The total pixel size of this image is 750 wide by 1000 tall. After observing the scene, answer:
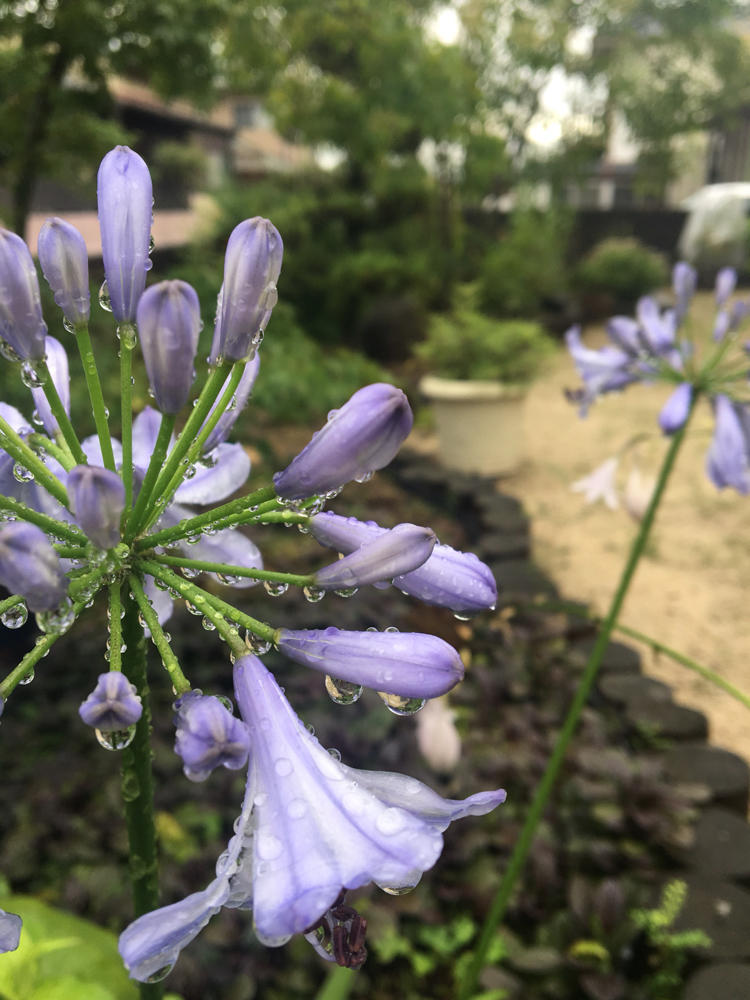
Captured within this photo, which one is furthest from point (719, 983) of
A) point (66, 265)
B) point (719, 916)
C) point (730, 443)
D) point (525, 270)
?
point (525, 270)

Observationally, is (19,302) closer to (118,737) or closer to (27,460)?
(27,460)

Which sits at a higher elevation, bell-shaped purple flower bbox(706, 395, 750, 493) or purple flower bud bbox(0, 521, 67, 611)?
purple flower bud bbox(0, 521, 67, 611)

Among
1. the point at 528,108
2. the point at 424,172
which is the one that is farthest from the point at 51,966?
the point at 528,108

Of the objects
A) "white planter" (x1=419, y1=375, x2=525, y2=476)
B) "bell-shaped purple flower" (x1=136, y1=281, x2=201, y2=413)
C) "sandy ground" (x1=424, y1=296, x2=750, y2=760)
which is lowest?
"sandy ground" (x1=424, y1=296, x2=750, y2=760)

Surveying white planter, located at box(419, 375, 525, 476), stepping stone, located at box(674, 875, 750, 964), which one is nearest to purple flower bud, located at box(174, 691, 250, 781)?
stepping stone, located at box(674, 875, 750, 964)

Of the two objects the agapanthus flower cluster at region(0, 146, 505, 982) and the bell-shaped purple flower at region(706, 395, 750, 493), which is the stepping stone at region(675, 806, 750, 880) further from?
the agapanthus flower cluster at region(0, 146, 505, 982)

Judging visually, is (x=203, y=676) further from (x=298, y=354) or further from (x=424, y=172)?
(x=424, y=172)

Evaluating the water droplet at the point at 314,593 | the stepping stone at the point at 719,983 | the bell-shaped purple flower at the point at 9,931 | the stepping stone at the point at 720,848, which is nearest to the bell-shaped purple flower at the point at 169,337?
the water droplet at the point at 314,593

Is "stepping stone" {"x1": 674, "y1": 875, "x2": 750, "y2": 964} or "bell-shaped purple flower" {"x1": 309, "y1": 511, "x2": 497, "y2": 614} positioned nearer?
"bell-shaped purple flower" {"x1": 309, "y1": 511, "x2": 497, "y2": 614}
